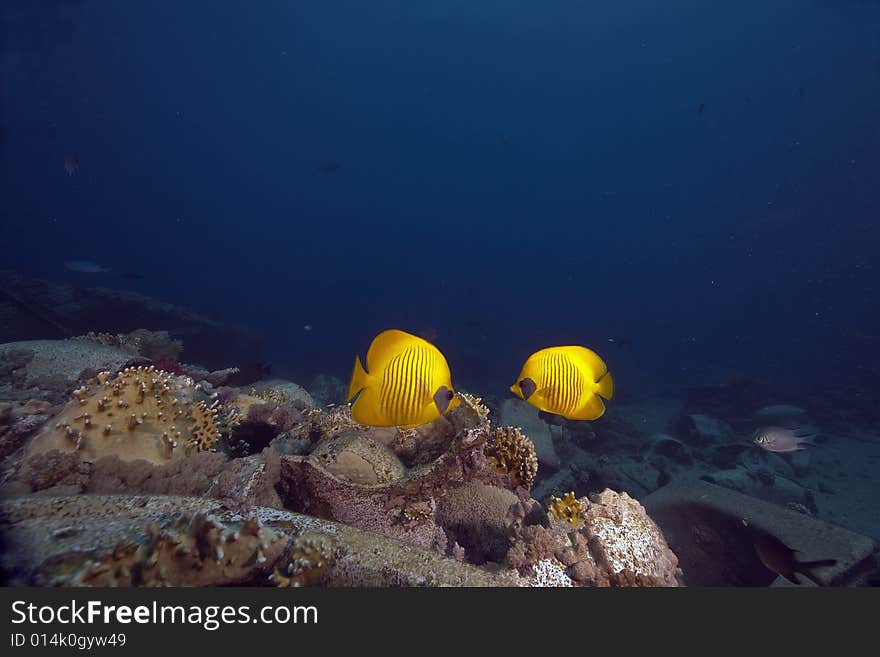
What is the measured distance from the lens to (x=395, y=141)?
384ft

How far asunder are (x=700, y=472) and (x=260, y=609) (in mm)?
9807

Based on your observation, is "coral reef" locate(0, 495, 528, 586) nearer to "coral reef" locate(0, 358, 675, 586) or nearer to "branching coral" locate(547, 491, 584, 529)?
"coral reef" locate(0, 358, 675, 586)

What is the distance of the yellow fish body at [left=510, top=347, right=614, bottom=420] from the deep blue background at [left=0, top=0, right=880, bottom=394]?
2337cm

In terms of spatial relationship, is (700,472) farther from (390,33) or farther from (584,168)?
(584,168)

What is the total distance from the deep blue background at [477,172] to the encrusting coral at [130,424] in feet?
75.0

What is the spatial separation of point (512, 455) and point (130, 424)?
10.5 feet

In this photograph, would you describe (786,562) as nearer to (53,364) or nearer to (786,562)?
Answer: (786,562)

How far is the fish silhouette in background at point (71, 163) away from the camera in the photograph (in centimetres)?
1209

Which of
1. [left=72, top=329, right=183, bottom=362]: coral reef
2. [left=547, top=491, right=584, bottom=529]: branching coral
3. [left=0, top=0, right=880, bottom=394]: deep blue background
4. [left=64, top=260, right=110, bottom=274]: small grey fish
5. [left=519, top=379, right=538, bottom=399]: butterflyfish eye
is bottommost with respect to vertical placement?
[left=547, top=491, right=584, bottom=529]: branching coral

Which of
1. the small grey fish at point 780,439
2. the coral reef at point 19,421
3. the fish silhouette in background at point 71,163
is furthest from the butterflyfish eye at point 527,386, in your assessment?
the fish silhouette in background at point 71,163

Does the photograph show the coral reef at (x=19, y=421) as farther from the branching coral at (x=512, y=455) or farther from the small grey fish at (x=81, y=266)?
the small grey fish at (x=81, y=266)

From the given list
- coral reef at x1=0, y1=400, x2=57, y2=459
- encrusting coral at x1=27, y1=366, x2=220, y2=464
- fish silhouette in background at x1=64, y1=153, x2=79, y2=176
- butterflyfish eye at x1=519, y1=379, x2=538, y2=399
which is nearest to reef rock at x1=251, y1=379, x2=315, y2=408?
encrusting coral at x1=27, y1=366, x2=220, y2=464

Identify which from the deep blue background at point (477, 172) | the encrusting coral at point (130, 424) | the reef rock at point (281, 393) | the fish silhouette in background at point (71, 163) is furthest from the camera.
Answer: the deep blue background at point (477, 172)

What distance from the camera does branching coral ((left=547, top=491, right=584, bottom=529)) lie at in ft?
9.13
